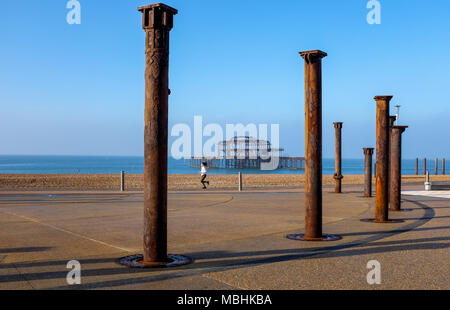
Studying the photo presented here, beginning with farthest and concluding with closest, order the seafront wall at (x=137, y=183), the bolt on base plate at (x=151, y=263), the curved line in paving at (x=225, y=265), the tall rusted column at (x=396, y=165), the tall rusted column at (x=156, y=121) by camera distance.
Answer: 1. the seafront wall at (x=137, y=183)
2. the tall rusted column at (x=396, y=165)
3. the tall rusted column at (x=156, y=121)
4. the bolt on base plate at (x=151, y=263)
5. the curved line in paving at (x=225, y=265)

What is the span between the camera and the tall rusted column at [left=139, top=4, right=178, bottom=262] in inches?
221

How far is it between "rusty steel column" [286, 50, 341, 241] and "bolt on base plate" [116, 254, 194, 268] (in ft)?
7.68

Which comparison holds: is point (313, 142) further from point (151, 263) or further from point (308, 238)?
point (151, 263)

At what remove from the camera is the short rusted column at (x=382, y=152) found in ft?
32.2

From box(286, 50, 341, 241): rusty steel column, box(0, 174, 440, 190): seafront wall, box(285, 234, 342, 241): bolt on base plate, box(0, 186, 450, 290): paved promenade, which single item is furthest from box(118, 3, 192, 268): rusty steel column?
box(0, 174, 440, 190): seafront wall

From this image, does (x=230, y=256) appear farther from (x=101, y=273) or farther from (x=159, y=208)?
(x=101, y=273)

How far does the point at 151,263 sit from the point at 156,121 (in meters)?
1.73

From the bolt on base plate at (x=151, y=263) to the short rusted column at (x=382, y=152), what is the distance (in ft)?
17.7

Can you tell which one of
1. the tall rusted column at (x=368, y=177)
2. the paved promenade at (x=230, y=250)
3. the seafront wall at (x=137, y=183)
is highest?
the tall rusted column at (x=368, y=177)

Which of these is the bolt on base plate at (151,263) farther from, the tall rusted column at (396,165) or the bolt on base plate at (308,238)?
the tall rusted column at (396,165)

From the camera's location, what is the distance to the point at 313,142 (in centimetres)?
740

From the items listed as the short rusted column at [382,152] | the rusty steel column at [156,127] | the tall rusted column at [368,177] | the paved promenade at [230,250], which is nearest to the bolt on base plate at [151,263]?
the rusty steel column at [156,127]
